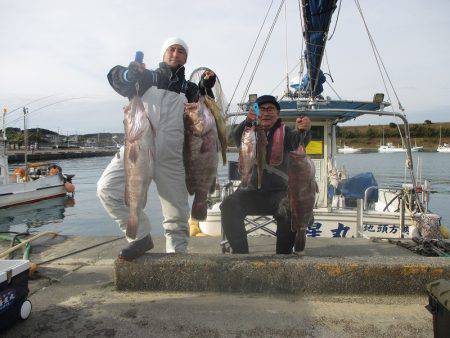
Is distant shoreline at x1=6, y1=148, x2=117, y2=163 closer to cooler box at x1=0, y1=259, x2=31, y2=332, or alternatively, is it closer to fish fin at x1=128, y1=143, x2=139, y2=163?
fish fin at x1=128, y1=143, x2=139, y2=163

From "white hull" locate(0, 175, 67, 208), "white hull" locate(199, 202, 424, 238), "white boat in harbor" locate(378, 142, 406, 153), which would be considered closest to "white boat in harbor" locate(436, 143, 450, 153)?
"white boat in harbor" locate(378, 142, 406, 153)

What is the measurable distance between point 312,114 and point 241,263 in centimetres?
536

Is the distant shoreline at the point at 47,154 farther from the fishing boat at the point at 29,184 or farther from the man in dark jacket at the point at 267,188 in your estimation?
the man in dark jacket at the point at 267,188

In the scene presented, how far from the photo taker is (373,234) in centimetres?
769

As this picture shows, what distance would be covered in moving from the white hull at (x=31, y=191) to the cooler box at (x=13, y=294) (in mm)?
21756

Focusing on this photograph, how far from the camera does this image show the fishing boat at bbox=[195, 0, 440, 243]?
6.77m

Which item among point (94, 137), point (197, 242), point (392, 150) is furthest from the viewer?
point (94, 137)

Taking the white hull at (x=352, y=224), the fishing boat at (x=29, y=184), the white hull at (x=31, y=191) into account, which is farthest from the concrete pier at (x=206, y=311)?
the white hull at (x=31, y=191)

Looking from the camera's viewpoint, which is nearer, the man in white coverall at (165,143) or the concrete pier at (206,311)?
the concrete pier at (206,311)

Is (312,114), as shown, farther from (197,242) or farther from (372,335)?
(372,335)

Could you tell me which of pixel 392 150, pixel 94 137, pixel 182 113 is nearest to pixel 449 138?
pixel 392 150

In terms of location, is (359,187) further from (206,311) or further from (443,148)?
(443,148)

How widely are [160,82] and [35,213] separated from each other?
21796 millimetres

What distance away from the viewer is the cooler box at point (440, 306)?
1.97 m
